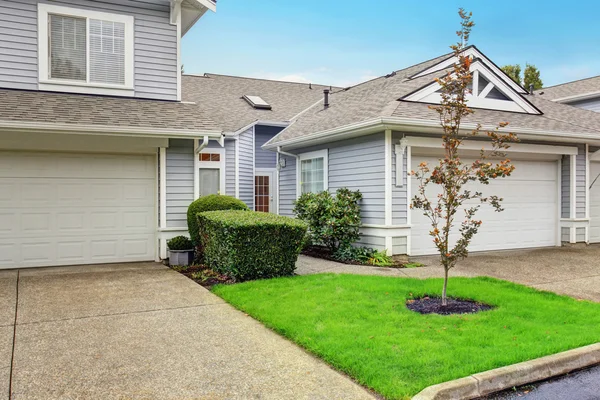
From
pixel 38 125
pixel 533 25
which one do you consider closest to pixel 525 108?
Answer: pixel 38 125

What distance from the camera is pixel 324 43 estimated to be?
2325 centimetres

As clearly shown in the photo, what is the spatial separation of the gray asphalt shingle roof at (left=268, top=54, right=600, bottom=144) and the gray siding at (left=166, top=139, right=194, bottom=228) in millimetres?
3144

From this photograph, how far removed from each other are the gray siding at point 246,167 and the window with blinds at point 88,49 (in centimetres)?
524

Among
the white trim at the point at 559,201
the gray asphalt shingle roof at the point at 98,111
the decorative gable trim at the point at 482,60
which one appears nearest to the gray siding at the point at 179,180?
the gray asphalt shingle roof at the point at 98,111

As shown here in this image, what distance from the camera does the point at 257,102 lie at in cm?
1719

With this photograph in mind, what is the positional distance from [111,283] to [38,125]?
3058 millimetres

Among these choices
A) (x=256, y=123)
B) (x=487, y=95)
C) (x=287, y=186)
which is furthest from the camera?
(x=256, y=123)

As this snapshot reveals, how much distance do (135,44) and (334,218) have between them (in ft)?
18.2

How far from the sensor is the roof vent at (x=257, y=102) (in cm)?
1680

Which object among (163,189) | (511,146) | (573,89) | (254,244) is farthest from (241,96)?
(573,89)

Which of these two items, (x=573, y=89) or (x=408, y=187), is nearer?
(x=408, y=187)

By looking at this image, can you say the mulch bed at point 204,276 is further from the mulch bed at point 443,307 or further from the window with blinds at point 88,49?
the window with blinds at point 88,49

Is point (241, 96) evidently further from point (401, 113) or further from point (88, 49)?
point (401, 113)

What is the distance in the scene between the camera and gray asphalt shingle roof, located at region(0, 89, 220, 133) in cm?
852
